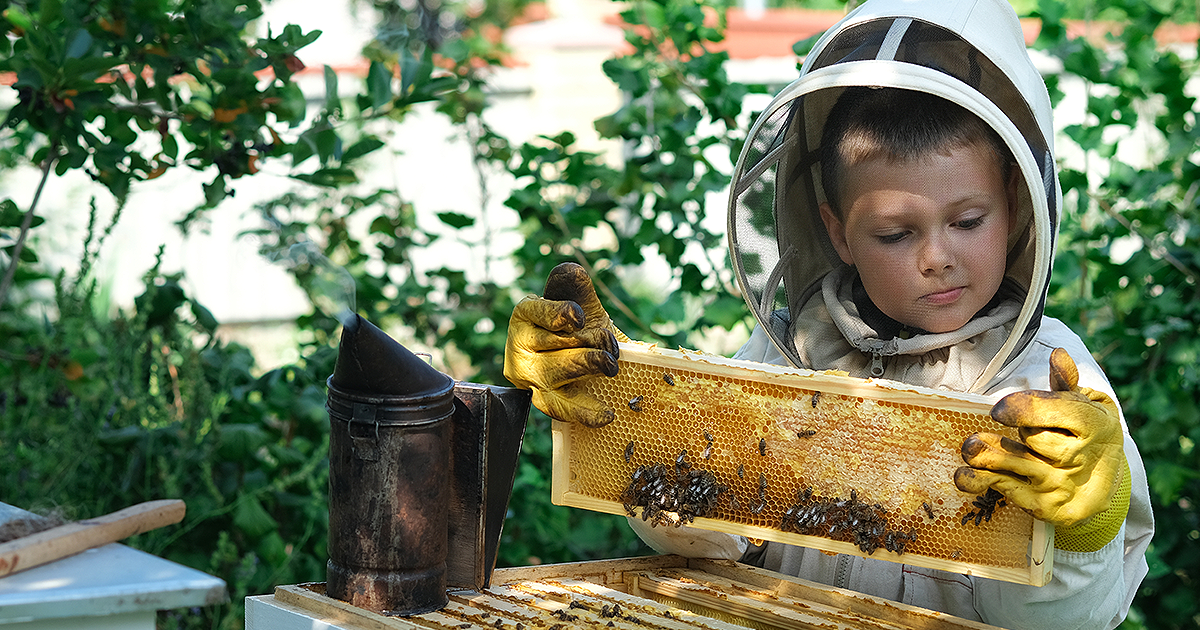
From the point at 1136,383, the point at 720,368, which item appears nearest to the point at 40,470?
the point at 720,368

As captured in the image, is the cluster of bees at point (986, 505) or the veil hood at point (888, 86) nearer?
the cluster of bees at point (986, 505)

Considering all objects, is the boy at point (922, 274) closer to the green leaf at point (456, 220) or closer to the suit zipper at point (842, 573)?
the suit zipper at point (842, 573)

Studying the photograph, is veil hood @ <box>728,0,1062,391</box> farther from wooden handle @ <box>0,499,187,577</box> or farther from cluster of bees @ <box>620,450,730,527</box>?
wooden handle @ <box>0,499,187,577</box>

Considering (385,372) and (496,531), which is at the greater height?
(385,372)

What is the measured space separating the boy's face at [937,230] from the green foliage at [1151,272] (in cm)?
164

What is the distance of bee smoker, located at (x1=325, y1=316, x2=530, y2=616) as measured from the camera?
1.76 meters

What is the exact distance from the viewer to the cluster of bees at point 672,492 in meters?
1.92

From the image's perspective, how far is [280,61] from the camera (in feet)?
Result: 9.36

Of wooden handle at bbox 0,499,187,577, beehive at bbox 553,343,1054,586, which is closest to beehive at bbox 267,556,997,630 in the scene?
beehive at bbox 553,343,1054,586

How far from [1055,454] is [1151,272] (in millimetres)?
2420

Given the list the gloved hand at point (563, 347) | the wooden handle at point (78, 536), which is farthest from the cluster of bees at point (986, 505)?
the wooden handle at point (78, 536)

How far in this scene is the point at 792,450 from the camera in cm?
188

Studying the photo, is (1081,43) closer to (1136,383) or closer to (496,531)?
(1136,383)

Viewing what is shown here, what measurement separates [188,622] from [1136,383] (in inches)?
129
